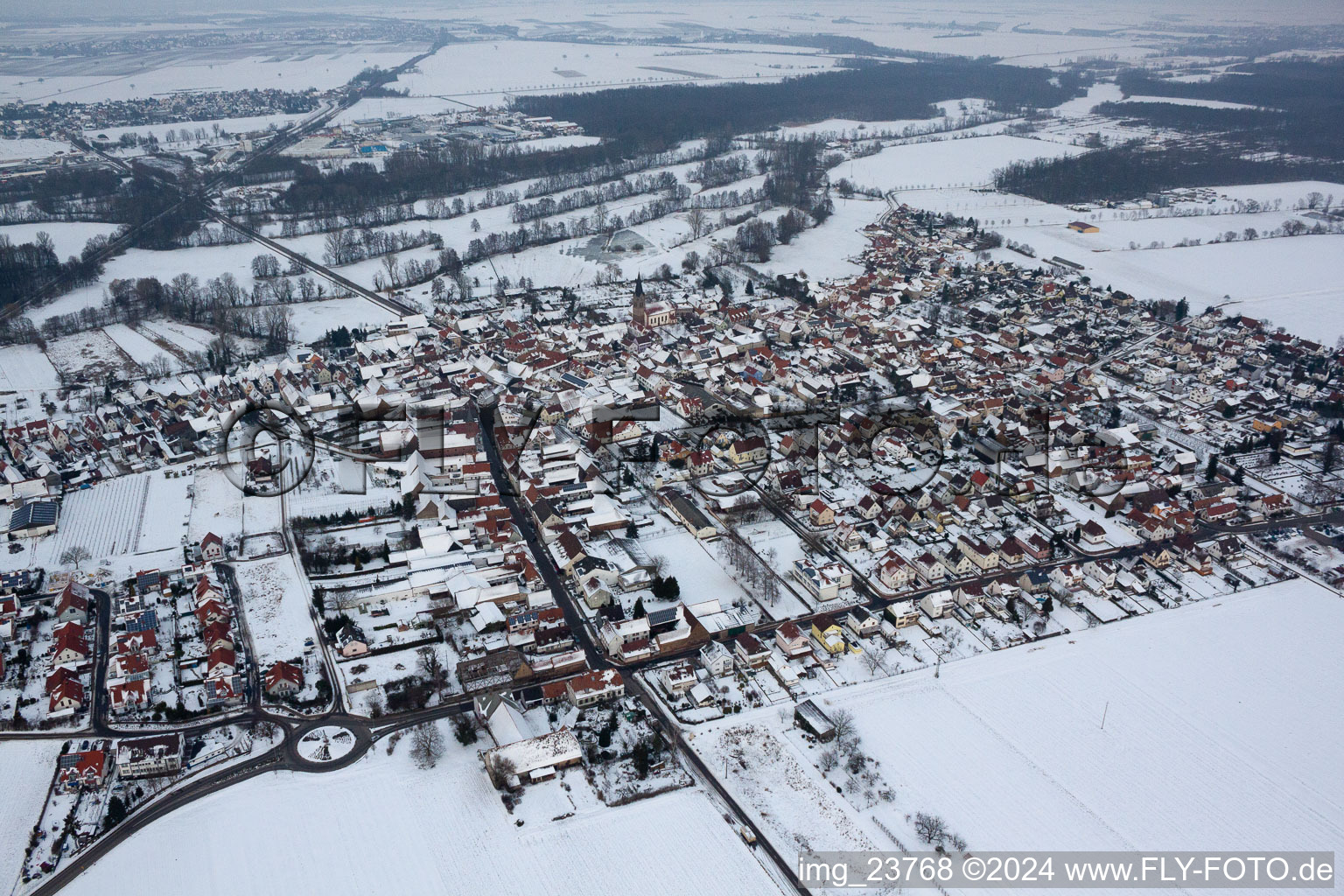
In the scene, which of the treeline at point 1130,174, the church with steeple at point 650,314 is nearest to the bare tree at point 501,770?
the church with steeple at point 650,314

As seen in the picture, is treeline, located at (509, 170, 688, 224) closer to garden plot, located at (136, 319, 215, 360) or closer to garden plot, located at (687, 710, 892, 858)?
garden plot, located at (136, 319, 215, 360)

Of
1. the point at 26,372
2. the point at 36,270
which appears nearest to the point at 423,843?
the point at 26,372

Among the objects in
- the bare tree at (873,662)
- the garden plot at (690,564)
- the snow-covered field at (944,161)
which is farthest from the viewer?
the snow-covered field at (944,161)

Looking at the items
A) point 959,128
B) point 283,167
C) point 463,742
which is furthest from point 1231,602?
point 959,128

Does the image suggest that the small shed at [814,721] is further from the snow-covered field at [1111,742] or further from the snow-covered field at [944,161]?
the snow-covered field at [944,161]

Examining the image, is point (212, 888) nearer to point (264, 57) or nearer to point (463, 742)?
point (463, 742)
